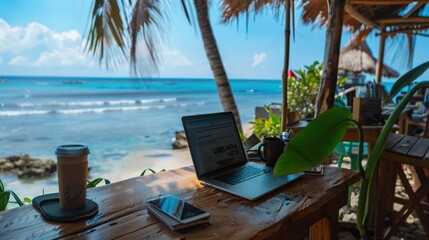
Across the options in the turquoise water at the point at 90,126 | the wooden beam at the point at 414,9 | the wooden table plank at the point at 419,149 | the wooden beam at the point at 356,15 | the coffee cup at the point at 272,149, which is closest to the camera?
the coffee cup at the point at 272,149

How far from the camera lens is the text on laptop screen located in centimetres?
105

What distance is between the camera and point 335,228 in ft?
3.50

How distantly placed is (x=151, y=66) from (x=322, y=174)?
4.04 ft

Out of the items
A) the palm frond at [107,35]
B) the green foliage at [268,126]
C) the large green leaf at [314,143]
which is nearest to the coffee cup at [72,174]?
the large green leaf at [314,143]

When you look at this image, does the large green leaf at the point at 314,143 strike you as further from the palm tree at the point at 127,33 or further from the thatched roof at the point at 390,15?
the thatched roof at the point at 390,15

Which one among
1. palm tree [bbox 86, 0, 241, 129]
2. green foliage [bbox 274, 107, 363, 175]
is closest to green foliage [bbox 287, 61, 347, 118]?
palm tree [bbox 86, 0, 241, 129]

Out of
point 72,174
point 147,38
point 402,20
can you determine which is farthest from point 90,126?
point 72,174

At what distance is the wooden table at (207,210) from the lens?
2.23 ft

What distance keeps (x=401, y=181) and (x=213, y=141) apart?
1.26 metres

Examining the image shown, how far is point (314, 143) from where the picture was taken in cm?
87

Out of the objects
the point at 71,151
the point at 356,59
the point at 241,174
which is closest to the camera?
the point at 71,151

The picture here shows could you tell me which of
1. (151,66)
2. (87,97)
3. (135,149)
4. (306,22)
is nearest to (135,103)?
(87,97)

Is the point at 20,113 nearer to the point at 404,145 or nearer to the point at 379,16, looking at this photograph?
the point at 379,16

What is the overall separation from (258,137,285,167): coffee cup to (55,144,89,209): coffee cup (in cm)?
68
